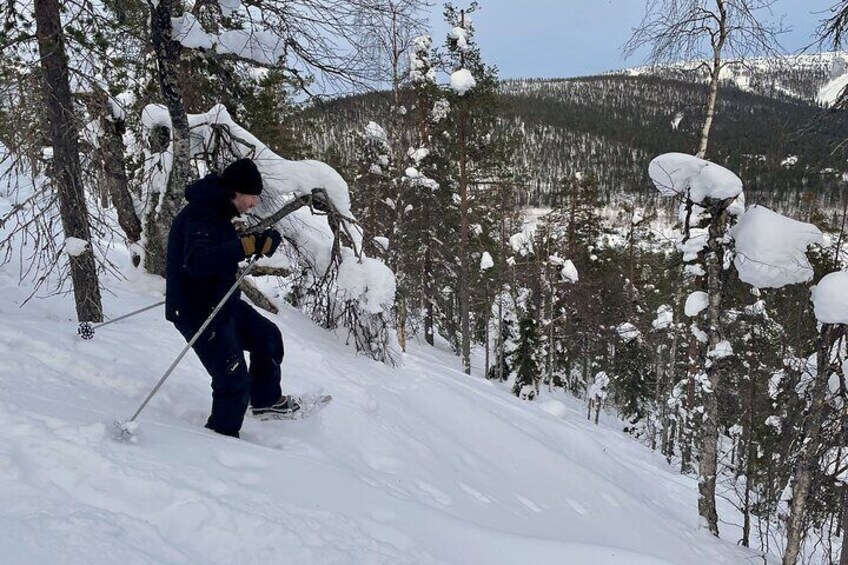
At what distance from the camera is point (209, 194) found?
372 cm

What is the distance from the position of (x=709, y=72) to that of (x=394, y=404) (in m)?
7.83

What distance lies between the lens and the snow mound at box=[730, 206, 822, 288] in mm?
7902

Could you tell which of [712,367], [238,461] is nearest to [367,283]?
[238,461]

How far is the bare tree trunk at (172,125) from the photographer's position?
570cm

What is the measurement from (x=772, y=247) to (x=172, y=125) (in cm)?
857

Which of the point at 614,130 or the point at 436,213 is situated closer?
the point at 436,213

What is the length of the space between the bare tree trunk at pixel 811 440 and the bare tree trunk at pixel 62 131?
369 inches

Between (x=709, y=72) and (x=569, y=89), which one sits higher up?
(x=569, y=89)

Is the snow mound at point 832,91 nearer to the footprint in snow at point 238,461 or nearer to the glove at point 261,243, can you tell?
the glove at point 261,243

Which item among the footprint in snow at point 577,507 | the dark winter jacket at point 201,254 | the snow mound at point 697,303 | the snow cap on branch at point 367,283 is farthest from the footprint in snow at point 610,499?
the dark winter jacket at point 201,254

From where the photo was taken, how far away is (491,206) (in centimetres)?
2230

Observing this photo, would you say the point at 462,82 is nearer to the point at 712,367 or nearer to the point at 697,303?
the point at 697,303

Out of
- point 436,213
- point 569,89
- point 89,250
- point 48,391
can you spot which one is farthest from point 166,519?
point 569,89

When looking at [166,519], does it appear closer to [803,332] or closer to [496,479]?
[496,479]
